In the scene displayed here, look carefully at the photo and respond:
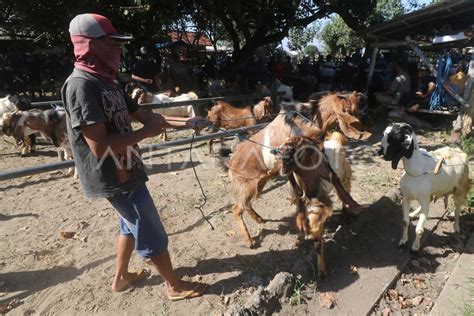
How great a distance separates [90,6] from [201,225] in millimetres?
8318

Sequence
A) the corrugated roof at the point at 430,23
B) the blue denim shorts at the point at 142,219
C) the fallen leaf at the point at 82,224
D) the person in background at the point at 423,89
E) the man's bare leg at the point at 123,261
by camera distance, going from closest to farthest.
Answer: the blue denim shorts at the point at 142,219 < the man's bare leg at the point at 123,261 < the fallen leaf at the point at 82,224 < the corrugated roof at the point at 430,23 < the person in background at the point at 423,89

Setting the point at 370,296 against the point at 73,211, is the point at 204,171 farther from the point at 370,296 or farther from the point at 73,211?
the point at 370,296

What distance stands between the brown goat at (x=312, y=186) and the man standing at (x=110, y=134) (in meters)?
0.97

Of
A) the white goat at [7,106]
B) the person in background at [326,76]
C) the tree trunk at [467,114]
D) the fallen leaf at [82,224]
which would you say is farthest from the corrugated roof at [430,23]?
the white goat at [7,106]

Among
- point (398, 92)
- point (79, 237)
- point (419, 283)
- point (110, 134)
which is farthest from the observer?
point (398, 92)

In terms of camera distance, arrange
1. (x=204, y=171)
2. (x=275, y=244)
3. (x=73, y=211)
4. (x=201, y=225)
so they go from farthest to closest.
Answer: (x=204, y=171) < (x=73, y=211) < (x=201, y=225) < (x=275, y=244)

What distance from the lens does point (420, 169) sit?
3.62 m

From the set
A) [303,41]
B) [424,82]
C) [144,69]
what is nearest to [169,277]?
[144,69]

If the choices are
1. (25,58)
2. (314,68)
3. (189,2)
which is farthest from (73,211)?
(314,68)

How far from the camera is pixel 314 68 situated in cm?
1662

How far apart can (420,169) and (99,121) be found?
321 centimetres

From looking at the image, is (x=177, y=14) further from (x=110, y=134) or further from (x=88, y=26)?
(x=110, y=134)

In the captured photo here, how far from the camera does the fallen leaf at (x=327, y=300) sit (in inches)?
121

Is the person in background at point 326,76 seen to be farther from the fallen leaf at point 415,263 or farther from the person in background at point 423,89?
the fallen leaf at point 415,263
